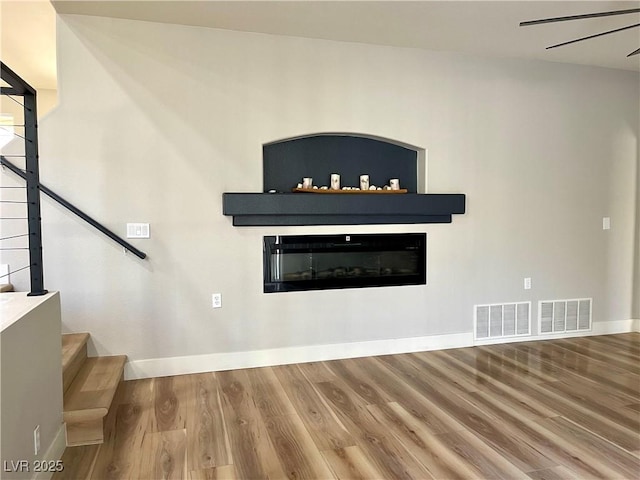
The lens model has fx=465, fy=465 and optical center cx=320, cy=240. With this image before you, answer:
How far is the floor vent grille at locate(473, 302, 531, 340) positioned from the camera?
4.46 metres

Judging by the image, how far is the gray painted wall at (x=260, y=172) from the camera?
137 inches

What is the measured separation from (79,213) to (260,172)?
138 cm

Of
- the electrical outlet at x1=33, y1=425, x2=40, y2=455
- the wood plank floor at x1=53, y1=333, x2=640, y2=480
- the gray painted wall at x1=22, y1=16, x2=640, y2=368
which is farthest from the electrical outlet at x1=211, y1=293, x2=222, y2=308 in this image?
the electrical outlet at x1=33, y1=425, x2=40, y2=455

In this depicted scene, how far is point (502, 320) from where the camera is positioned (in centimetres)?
454

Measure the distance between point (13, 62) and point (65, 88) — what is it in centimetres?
216

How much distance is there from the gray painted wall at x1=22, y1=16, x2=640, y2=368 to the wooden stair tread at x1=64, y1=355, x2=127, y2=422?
0.19m

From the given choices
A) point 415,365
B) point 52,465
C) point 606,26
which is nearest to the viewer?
point 52,465

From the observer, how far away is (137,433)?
8.86 ft

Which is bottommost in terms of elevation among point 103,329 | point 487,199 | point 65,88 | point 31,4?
point 103,329

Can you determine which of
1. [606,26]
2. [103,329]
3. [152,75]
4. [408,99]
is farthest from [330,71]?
[103,329]

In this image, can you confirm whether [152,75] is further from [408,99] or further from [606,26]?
[606,26]

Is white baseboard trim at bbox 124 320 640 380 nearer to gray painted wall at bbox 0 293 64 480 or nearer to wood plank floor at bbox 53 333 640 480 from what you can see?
wood plank floor at bbox 53 333 640 480

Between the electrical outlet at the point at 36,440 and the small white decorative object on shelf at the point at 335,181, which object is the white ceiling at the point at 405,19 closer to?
the small white decorative object on shelf at the point at 335,181

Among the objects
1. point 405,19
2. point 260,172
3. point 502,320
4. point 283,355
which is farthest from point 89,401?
point 502,320
